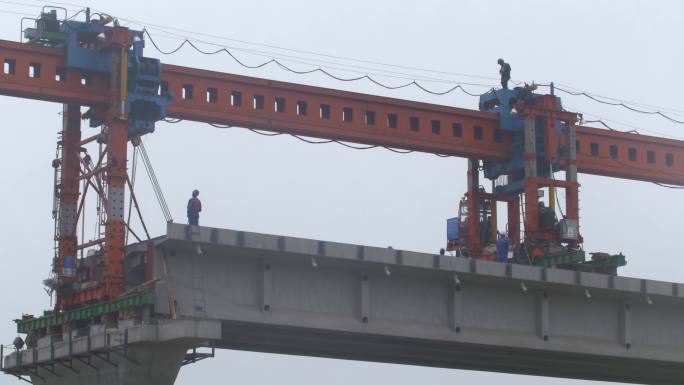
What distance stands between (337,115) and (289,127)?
2391 millimetres

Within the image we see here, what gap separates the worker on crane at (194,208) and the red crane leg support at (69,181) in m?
6.65

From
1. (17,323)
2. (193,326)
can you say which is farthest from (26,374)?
(193,326)

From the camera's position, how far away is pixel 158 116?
2028 inches

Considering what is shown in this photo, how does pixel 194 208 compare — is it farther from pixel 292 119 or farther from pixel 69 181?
pixel 292 119

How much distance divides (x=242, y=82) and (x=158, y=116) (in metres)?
5.61

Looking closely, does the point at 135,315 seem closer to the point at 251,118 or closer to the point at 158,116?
the point at 158,116

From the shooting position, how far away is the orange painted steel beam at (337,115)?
2028 inches

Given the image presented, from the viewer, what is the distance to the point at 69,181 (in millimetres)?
52406

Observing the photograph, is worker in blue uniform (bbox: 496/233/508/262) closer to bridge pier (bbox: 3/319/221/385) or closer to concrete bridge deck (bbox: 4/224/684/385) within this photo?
concrete bridge deck (bbox: 4/224/684/385)

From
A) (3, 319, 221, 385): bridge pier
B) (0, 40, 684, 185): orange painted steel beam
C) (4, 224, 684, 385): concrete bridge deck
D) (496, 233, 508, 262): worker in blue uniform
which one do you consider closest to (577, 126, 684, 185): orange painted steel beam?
(0, 40, 684, 185): orange painted steel beam

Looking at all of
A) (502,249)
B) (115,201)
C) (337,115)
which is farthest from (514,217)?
(115,201)

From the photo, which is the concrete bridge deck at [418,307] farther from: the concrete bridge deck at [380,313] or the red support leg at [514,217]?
the red support leg at [514,217]

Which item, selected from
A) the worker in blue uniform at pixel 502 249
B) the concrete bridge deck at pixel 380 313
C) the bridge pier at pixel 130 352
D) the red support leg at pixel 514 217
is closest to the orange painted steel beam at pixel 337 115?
the red support leg at pixel 514 217

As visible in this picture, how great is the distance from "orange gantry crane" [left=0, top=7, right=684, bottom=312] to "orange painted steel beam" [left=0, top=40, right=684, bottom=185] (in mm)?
45
